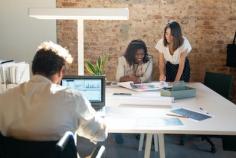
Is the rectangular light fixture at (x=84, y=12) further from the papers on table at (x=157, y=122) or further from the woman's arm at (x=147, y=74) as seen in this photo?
the woman's arm at (x=147, y=74)

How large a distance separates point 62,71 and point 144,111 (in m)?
0.99

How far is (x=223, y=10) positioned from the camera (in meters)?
4.80

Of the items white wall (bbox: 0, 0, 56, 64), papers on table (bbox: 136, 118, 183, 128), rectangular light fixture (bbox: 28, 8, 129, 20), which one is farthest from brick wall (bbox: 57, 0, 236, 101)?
papers on table (bbox: 136, 118, 183, 128)

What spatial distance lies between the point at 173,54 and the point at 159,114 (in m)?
1.75

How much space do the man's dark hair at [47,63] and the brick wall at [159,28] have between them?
121 inches

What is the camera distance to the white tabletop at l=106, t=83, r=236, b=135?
2.20 metres

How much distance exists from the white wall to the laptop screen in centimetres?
239

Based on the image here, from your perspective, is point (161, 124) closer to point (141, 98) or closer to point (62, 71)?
point (141, 98)

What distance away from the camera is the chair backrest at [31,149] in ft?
5.07

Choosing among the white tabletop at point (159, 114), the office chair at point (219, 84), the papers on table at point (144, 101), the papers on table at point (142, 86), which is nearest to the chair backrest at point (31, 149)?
the white tabletop at point (159, 114)

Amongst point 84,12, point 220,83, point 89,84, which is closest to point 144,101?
point 89,84

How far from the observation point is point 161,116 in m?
2.51

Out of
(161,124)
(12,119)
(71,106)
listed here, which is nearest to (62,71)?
(71,106)

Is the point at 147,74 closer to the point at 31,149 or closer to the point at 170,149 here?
the point at 170,149
